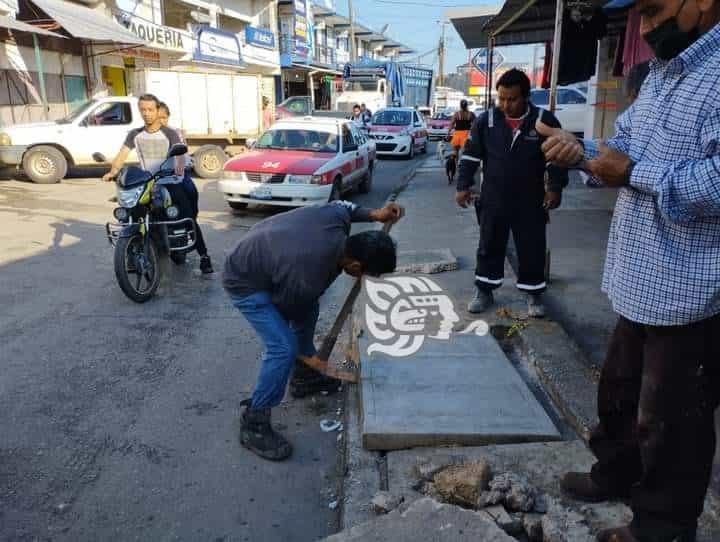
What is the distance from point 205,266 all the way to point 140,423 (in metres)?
3.19

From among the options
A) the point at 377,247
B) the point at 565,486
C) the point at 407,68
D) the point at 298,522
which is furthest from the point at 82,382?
the point at 407,68

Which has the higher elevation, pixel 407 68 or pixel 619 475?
pixel 407 68

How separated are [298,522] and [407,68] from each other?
3149cm

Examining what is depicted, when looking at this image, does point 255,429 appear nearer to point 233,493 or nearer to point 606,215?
point 233,493

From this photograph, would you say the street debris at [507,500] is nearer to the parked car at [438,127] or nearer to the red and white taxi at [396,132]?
the red and white taxi at [396,132]

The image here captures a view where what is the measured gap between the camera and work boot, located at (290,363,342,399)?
3.92m

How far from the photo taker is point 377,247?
292cm

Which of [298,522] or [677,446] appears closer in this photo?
[677,446]

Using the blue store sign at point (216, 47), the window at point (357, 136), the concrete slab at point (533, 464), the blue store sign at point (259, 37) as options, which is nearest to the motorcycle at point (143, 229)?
the concrete slab at point (533, 464)

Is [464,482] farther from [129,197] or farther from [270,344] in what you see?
[129,197]

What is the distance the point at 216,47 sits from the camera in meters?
26.1

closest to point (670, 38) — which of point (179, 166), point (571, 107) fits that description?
point (179, 166)

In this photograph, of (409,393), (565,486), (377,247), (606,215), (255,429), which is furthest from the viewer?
(606,215)

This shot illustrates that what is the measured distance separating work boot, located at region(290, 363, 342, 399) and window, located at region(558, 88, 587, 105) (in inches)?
732
